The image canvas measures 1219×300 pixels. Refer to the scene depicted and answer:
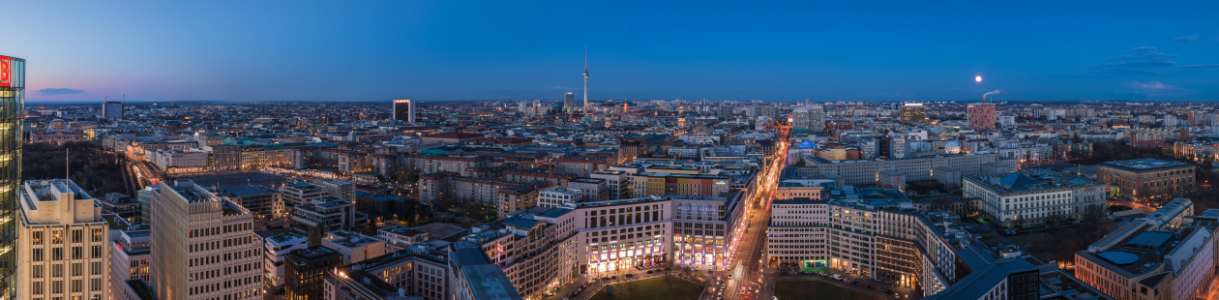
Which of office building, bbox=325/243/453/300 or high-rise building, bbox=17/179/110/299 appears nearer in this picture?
high-rise building, bbox=17/179/110/299

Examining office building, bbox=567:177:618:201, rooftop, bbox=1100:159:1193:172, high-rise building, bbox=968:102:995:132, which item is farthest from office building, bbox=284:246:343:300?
high-rise building, bbox=968:102:995:132

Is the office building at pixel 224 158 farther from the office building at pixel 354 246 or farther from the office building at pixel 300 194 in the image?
the office building at pixel 354 246

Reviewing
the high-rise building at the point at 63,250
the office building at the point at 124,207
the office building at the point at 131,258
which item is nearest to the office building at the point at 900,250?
the high-rise building at the point at 63,250

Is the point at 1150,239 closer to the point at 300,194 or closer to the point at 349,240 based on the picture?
the point at 349,240

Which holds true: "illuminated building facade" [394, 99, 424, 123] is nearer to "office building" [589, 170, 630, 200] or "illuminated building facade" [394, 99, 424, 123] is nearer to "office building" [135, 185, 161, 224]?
"office building" [589, 170, 630, 200]

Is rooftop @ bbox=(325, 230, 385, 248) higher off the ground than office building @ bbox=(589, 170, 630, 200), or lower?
lower

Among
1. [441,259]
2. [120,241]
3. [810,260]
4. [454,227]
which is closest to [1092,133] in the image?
[810,260]

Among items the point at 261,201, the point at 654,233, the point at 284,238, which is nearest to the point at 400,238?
the point at 284,238
